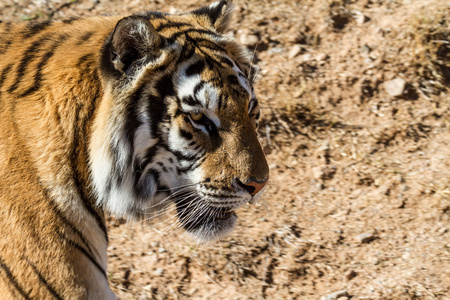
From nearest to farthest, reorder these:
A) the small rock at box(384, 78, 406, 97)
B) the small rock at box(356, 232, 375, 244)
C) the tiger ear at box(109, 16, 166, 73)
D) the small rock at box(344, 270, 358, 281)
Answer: the tiger ear at box(109, 16, 166, 73) < the small rock at box(344, 270, 358, 281) < the small rock at box(356, 232, 375, 244) < the small rock at box(384, 78, 406, 97)

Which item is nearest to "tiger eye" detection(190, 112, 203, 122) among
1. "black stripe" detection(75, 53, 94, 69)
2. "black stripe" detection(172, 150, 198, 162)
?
"black stripe" detection(172, 150, 198, 162)

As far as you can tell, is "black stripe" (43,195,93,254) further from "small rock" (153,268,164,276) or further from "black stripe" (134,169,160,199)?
"small rock" (153,268,164,276)

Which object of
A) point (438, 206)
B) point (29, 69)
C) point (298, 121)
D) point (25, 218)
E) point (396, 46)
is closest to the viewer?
point (25, 218)

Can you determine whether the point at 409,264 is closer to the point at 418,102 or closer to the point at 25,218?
the point at 418,102

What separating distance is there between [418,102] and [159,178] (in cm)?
221

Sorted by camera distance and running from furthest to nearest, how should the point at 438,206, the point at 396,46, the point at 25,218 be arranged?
the point at 396,46, the point at 438,206, the point at 25,218

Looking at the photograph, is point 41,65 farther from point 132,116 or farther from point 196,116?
point 196,116

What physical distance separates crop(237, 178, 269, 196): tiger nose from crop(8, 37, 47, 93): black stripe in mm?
814

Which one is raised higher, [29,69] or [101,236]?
[29,69]

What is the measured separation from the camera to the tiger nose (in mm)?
1883

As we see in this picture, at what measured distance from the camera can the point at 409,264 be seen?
2.75 meters

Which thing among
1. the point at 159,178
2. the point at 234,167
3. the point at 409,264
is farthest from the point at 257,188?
the point at 409,264

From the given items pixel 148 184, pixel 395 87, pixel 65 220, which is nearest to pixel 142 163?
pixel 148 184

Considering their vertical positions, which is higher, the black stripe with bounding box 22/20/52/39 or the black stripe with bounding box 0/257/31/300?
the black stripe with bounding box 22/20/52/39
